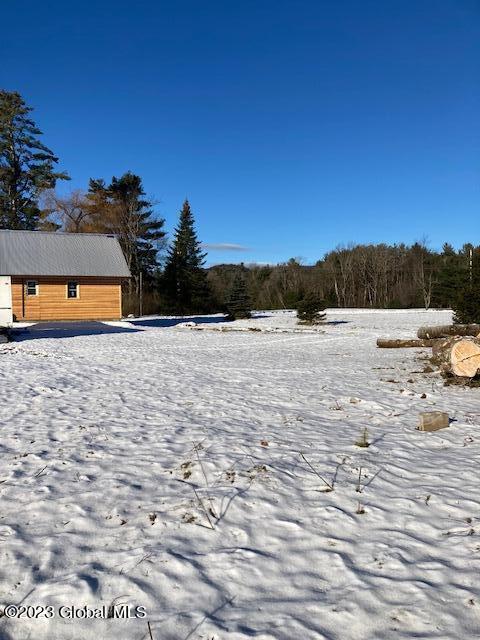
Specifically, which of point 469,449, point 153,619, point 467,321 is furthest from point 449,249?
point 153,619

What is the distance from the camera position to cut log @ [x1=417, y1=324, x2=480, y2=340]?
478 inches

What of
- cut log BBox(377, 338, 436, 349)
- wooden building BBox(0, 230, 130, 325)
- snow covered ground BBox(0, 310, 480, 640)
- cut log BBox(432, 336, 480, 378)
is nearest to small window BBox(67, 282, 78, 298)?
wooden building BBox(0, 230, 130, 325)

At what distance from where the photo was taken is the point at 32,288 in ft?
89.4

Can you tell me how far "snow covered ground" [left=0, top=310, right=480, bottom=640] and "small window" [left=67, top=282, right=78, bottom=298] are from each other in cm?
2171

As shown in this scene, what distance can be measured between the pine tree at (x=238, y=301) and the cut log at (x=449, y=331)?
60.9 feet

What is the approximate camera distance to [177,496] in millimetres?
3945

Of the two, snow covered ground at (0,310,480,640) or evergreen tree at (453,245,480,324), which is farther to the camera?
evergreen tree at (453,245,480,324)

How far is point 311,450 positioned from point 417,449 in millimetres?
1279

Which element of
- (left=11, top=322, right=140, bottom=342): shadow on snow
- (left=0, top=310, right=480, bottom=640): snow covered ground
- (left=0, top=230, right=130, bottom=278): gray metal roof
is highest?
(left=0, top=230, right=130, bottom=278): gray metal roof

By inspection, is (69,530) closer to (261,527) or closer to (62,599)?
(62,599)

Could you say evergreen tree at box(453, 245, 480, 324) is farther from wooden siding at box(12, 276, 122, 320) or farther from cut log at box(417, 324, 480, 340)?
wooden siding at box(12, 276, 122, 320)

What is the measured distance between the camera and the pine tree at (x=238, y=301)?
32469 millimetres

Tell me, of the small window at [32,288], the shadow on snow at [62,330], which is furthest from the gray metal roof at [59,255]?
the shadow on snow at [62,330]

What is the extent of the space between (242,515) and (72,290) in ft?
89.3
